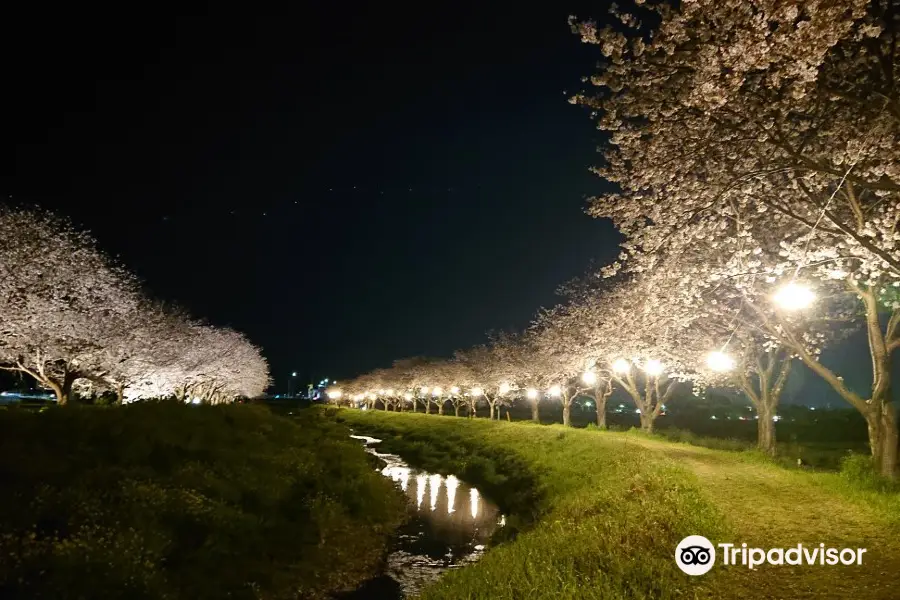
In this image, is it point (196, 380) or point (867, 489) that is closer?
point (867, 489)

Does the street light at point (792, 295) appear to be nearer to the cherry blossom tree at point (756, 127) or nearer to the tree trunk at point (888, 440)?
the cherry blossom tree at point (756, 127)

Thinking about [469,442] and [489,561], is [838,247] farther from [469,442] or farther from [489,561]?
[469,442]

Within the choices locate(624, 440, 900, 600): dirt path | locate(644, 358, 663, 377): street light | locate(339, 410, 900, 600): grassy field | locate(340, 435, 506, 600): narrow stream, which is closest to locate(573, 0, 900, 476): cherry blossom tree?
locate(624, 440, 900, 600): dirt path

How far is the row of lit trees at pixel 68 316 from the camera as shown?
1097 inches

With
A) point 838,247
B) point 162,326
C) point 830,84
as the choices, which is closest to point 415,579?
point 838,247

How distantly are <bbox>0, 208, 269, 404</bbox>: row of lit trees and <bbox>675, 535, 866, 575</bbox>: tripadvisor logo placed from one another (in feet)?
100

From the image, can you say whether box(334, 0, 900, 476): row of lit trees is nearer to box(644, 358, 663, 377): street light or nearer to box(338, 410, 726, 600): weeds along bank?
box(338, 410, 726, 600): weeds along bank

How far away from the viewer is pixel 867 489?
1459 cm

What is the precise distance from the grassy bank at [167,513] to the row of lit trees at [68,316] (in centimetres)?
877

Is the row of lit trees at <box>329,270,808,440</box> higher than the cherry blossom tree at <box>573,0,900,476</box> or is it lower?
lower

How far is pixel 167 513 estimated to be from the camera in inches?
588

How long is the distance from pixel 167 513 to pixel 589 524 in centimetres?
1058

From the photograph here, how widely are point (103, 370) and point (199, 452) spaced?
62.3 ft

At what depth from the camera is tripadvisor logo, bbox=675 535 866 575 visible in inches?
390
